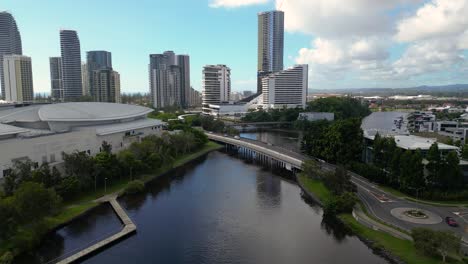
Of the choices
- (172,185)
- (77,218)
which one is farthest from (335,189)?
(77,218)

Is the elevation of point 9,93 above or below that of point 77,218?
above

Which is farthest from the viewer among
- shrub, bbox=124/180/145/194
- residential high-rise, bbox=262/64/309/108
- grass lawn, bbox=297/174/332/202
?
residential high-rise, bbox=262/64/309/108

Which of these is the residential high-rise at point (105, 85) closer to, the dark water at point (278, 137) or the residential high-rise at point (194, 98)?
the residential high-rise at point (194, 98)

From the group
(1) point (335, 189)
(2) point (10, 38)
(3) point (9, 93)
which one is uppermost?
(2) point (10, 38)

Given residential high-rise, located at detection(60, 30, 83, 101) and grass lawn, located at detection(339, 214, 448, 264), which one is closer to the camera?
grass lawn, located at detection(339, 214, 448, 264)

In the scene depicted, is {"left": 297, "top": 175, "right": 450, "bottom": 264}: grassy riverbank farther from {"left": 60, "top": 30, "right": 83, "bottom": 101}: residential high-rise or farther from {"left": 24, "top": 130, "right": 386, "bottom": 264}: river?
{"left": 60, "top": 30, "right": 83, "bottom": 101}: residential high-rise

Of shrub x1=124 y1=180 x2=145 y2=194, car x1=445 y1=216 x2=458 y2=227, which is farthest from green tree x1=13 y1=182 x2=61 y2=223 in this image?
car x1=445 y1=216 x2=458 y2=227

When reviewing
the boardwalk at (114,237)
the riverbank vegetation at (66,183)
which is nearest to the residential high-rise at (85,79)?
the riverbank vegetation at (66,183)

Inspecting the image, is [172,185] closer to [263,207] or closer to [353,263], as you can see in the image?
[263,207]
